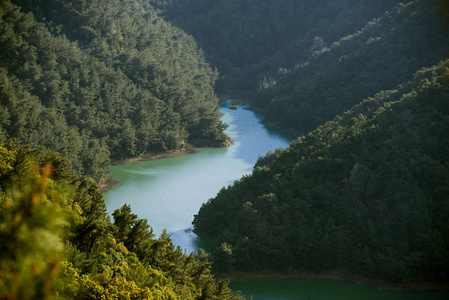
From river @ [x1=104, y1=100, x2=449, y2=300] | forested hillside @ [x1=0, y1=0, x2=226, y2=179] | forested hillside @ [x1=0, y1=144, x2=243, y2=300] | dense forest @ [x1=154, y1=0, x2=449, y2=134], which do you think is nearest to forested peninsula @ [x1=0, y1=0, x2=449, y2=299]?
forested hillside @ [x1=0, y1=144, x2=243, y2=300]

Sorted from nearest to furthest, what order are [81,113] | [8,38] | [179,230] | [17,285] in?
[17,285], [179,230], [8,38], [81,113]

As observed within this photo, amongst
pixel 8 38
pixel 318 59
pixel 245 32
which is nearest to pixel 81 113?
pixel 8 38

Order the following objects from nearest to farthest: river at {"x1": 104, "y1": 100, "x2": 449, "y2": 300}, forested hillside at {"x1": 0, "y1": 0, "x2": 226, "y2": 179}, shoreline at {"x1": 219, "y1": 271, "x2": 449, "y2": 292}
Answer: shoreline at {"x1": 219, "y1": 271, "x2": 449, "y2": 292}, river at {"x1": 104, "y1": 100, "x2": 449, "y2": 300}, forested hillside at {"x1": 0, "y1": 0, "x2": 226, "y2": 179}

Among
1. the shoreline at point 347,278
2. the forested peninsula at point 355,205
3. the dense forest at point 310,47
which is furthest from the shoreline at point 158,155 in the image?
the shoreline at point 347,278

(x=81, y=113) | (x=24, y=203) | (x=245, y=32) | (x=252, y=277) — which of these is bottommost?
(x=24, y=203)

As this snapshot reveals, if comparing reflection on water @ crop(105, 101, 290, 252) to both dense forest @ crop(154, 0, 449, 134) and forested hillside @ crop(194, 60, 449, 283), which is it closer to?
forested hillside @ crop(194, 60, 449, 283)

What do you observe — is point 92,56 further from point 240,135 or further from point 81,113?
point 240,135

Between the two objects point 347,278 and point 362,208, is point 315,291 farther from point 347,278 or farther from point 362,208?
point 362,208

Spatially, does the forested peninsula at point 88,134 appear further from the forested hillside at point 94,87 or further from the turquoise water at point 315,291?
the turquoise water at point 315,291
